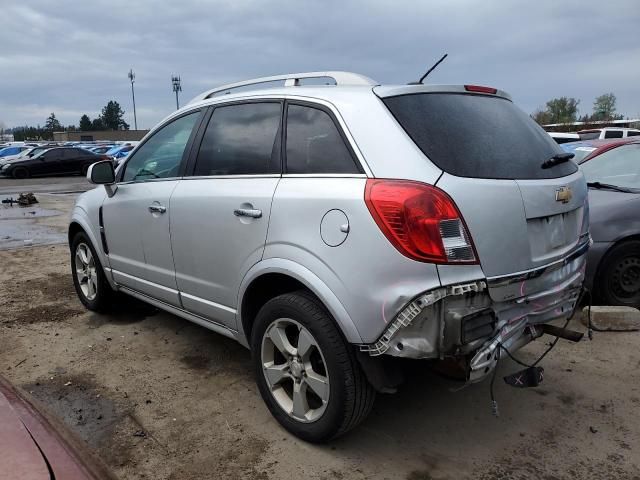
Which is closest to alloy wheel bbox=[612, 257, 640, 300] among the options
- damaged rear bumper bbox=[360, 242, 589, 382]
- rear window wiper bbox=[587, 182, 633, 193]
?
rear window wiper bbox=[587, 182, 633, 193]

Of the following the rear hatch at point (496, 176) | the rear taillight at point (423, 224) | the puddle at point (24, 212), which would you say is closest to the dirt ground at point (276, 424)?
the rear taillight at point (423, 224)

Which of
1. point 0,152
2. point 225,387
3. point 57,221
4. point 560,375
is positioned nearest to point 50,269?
point 225,387

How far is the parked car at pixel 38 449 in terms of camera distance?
141 centimetres

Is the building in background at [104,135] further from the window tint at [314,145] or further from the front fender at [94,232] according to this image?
the window tint at [314,145]

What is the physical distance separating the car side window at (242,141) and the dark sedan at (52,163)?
969 inches

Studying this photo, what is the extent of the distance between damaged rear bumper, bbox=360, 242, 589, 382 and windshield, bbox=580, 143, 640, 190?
313cm

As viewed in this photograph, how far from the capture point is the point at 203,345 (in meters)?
4.20

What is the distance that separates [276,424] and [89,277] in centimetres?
272

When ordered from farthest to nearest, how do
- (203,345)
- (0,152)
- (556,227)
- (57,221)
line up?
(0,152) < (57,221) < (203,345) < (556,227)

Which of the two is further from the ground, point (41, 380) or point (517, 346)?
point (517, 346)

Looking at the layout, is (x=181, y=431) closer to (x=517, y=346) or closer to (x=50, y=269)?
(x=517, y=346)

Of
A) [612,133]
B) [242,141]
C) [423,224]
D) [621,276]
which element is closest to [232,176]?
[242,141]

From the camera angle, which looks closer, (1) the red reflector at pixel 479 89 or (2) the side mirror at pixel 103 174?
(1) the red reflector at pixel 479 89

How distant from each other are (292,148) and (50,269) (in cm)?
499
